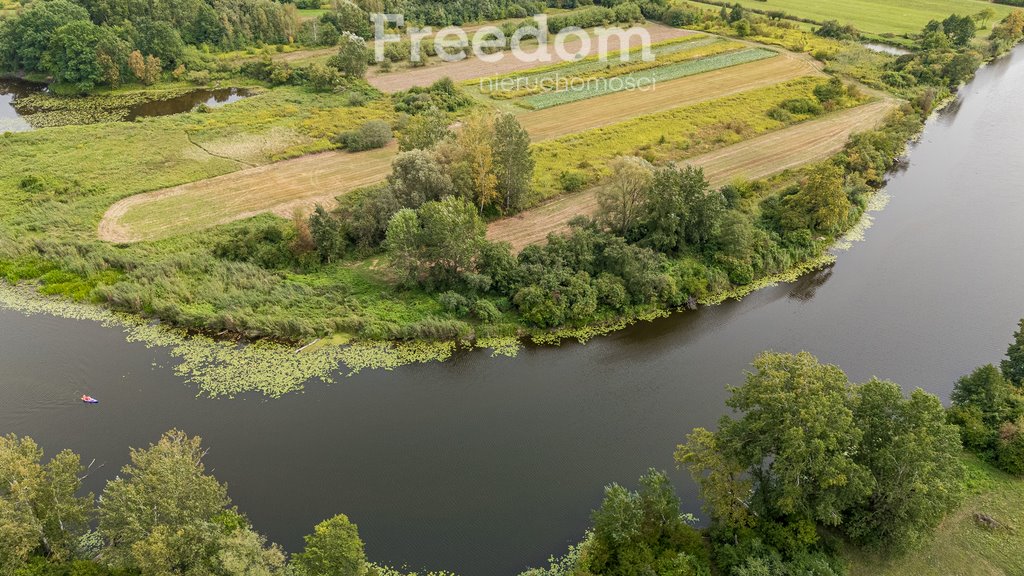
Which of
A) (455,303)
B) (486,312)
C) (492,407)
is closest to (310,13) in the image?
(455,303)

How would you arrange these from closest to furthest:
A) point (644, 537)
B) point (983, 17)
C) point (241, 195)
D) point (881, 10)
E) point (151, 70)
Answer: point (644, 537)
point (241, 195)
point (151, 70)
point (983, 17)
point (881, 10)

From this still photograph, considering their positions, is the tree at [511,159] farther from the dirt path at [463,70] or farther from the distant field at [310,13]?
the distant field at [310,13]

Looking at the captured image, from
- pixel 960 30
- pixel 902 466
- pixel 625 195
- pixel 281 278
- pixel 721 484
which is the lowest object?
pixel 721 484

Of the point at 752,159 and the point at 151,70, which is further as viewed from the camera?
the point at 151,70

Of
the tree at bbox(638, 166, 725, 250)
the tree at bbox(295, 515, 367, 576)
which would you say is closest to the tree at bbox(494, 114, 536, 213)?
the tree at bbox(638, 166, 725, 250)

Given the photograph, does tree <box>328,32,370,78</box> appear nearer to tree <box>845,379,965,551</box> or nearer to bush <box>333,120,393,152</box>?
bush <box>333,120,393,152</box>

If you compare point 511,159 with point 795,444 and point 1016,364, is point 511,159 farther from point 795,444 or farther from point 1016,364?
point 1016,364
